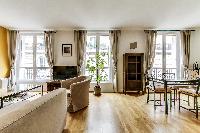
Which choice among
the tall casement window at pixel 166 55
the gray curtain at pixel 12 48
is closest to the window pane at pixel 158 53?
the tall casement window at pixel 166 55

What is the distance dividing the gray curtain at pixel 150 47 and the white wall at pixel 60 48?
120 inches

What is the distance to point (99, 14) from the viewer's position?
22.2ft

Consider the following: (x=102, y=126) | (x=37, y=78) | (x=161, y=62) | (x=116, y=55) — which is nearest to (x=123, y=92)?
(x=116, y=55)

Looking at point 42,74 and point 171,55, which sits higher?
point 171,55

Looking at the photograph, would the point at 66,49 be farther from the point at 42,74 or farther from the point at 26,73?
the point at 26,73

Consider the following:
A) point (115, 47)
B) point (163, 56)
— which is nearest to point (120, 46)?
point (115, 47)

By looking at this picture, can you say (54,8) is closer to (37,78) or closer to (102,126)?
(102,126)


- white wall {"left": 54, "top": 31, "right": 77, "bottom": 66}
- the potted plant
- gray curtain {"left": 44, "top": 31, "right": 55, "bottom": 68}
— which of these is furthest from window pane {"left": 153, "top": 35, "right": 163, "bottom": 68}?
gray curtain {"left": 44, "top": 31, "right": 55, "bottom": 68}

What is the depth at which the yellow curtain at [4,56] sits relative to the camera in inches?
340

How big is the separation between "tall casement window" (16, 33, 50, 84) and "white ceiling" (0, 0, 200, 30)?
26.6 inches

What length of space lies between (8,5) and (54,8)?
116 cm

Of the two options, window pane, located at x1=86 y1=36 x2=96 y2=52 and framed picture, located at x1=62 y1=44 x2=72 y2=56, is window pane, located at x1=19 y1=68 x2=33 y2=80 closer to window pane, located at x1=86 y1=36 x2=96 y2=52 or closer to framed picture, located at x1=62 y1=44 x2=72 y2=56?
framed picture, located at x1=62 y1=44 x2=72 y2=56

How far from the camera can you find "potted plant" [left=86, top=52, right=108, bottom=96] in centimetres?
882

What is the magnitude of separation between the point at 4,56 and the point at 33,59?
1.19 metres
